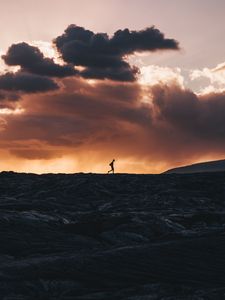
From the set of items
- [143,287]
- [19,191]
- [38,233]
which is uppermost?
[19,191]

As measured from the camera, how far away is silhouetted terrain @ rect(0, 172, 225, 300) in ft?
71.4

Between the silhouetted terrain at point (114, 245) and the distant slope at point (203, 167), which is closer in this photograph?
the silhouetted terrain at point (114, 245)

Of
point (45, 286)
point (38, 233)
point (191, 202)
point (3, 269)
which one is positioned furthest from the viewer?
point (191, 202)

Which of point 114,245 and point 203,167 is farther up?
point 203,167

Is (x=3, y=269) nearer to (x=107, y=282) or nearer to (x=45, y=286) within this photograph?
(x=45, y=286)

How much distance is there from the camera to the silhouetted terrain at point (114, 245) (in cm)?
2175

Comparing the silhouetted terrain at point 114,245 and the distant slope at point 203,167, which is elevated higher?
the distant slope at point 203,167

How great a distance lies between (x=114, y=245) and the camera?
33.2 m

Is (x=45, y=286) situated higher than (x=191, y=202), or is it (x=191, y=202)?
(x=191, y=202)

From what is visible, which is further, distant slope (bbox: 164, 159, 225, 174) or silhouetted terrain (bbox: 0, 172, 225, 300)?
distant slope (bbox: 164, 159, 225, 174)

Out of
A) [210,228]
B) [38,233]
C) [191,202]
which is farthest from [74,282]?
[191,202]

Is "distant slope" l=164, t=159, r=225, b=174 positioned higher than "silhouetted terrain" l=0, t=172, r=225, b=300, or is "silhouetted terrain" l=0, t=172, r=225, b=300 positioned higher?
"distant slope" l=164, t=159, r=225, b=174

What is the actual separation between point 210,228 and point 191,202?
50.9 feet

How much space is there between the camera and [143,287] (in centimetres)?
2186
